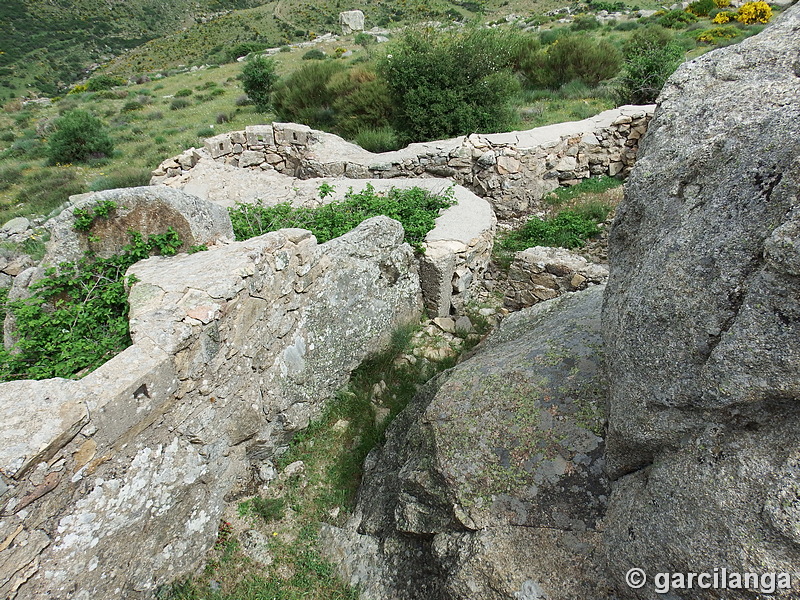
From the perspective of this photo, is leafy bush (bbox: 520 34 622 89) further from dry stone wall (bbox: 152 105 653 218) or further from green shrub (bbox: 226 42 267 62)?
green shrub (bbox: 226 42 267 62)

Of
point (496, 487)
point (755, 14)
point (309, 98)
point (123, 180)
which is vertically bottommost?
point (123, 180)

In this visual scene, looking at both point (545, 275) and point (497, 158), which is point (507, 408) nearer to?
point (545, 275)

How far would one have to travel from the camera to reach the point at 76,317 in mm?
3500

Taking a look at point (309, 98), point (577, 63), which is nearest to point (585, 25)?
point (577, 63)

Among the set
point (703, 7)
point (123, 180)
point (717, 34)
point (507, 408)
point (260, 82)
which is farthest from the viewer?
point (703, 7)

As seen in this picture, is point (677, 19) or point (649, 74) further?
point (677, 19)

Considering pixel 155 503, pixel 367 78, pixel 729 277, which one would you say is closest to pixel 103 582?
pixel 155 503

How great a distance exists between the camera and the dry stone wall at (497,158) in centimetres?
843

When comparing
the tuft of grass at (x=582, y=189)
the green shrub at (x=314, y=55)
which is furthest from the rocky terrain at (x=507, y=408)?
the green shrub at (x=314, y=55)

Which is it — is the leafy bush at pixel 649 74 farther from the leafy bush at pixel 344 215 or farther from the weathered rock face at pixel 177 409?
the weathered rock face at pixel 177 409

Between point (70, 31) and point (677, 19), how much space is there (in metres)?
51.8

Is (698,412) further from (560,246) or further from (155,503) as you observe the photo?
(560,246)

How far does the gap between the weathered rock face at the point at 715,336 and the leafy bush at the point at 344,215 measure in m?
3.38

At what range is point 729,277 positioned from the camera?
5.66 ft
